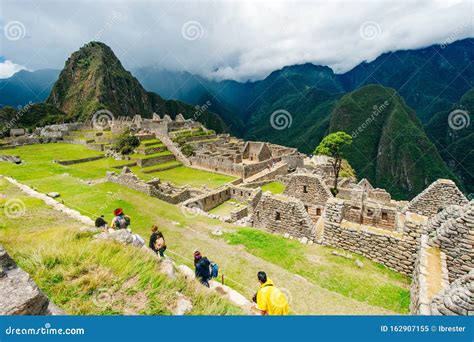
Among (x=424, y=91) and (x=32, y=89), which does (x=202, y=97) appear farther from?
(x=424, y=91)

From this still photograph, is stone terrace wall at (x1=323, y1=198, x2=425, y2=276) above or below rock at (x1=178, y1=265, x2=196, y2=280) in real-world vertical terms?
above

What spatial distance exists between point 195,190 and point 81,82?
604ft

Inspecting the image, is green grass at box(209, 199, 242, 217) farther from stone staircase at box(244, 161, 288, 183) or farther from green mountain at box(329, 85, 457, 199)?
green mountain at box(329, 85, 457, 199)

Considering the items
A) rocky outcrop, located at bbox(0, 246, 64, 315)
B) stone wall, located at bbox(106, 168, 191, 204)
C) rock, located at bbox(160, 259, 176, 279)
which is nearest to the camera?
rocky outcrop, located at bbox(0, 246, 64, 315)

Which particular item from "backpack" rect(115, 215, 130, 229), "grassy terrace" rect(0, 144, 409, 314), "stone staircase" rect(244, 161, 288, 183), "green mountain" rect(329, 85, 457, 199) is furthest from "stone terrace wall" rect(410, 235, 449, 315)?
"green mountain" rect(329, 85, 457, 199)

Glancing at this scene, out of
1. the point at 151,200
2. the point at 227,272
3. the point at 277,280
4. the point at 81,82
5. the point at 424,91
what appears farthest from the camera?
the point at 424,91

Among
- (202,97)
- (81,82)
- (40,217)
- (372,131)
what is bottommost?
(40,217)

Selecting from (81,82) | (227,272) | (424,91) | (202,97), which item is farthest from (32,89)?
(424,91)

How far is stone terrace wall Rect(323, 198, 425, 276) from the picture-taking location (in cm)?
672

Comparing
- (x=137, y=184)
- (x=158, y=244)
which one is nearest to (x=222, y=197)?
(x=137, y=184)

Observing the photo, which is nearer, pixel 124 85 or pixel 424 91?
pixel 124 85

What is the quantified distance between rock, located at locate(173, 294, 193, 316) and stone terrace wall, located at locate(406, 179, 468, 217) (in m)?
10.0
